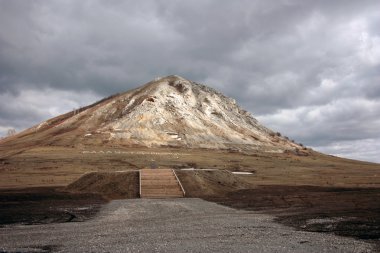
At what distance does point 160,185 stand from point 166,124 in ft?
223

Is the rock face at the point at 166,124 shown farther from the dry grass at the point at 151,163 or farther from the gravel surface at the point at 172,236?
the gravel surface at the point at 172,236

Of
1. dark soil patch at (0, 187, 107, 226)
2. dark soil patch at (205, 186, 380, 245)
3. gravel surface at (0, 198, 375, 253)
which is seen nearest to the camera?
gravel surface at (0, 198, 375, 253)

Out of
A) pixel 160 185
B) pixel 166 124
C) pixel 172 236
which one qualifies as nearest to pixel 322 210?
pixel 172 236

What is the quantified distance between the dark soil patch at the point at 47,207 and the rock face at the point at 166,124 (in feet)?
190

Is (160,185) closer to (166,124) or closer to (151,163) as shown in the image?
(151,163)

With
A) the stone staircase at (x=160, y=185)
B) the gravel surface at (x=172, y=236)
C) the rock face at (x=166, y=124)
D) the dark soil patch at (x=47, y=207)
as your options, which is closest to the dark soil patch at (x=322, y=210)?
the gravel surface at (x=172, y=236)

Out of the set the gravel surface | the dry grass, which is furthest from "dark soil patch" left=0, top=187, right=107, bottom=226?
the dry grass

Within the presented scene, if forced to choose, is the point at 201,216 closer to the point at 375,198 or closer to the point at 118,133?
the point at 375,198

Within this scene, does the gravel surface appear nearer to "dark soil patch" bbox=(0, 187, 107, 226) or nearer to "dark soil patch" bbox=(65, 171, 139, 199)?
"dark soil patch" bbox=(0, 187, 107, 226)

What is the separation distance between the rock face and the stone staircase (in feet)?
173

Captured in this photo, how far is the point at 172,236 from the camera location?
18.3 meters

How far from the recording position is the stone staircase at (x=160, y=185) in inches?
1577

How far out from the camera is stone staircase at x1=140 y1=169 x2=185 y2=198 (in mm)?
40062

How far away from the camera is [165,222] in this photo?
23.0 m
